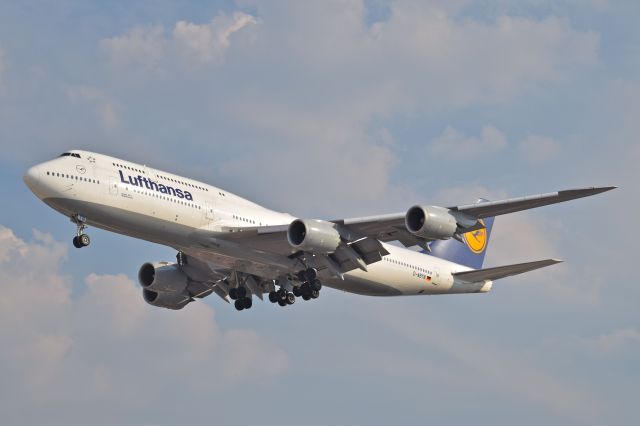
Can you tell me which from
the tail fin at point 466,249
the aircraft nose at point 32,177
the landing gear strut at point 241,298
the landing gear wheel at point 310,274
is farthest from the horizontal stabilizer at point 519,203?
the aircraft nose at point 32,177

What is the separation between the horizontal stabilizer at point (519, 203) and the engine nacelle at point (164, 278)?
16.2m

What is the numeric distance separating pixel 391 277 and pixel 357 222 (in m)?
7.45

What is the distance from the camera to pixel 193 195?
47.2m

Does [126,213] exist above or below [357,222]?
below

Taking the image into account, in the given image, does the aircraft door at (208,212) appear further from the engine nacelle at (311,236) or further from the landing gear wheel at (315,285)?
the landing gear wheel at (315,285)

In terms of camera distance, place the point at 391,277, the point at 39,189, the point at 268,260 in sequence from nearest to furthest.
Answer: the point at 39,189 → the point at 268,260 → the point at 391,277

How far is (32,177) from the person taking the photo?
44531mm

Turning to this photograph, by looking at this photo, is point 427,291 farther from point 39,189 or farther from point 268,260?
point 39,189

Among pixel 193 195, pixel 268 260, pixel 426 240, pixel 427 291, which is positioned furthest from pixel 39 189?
pixel 427 291

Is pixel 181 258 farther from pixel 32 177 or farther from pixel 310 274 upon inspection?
pixel 32 177

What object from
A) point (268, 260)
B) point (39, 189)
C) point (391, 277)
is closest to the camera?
point (39, 189)

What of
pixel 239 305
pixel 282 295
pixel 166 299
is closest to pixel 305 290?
pixel 282 295

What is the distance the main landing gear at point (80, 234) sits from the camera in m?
45.3

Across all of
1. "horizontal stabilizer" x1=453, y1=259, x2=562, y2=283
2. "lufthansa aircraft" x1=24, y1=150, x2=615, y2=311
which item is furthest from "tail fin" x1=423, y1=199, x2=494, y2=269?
"lufthansa aircraft" x1=24, y1=150, x2=615, y2=311
